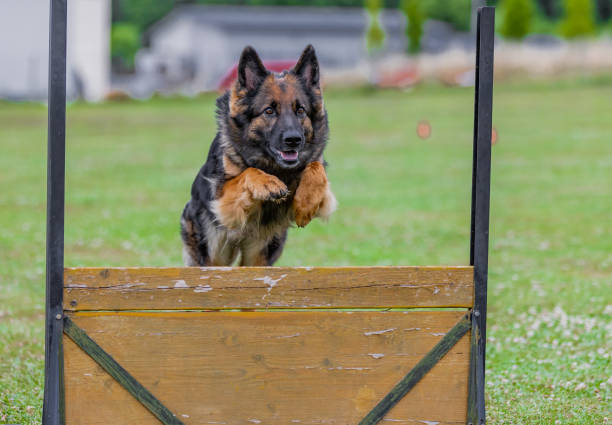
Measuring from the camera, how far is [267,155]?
4.91 m

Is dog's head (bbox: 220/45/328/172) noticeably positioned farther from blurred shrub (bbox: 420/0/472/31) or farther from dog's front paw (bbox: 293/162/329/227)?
blurred shrub (bbox: 420/0/472/31)

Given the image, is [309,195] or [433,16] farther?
[433,16]

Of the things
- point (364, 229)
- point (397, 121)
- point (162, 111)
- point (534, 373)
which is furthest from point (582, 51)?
point (534, 373)

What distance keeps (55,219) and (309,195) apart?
4.92 feet

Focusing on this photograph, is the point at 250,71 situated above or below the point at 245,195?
above

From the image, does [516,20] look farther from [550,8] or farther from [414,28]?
[550,8]

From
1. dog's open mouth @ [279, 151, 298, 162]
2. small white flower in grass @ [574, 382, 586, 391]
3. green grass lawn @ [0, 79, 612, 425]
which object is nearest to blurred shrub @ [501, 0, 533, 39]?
green grass lawn @ [0, 79, 612, 425]

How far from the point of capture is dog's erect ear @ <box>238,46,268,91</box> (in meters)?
4.73

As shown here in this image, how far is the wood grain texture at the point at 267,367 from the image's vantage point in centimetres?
366

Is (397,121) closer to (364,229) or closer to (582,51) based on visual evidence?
(582,51)

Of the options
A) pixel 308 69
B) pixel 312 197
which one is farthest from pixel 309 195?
pixel 308 69

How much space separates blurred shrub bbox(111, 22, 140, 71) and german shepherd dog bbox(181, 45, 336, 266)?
62434 mm

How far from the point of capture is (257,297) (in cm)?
372

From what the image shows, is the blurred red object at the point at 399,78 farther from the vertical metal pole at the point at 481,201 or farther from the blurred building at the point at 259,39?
the vertical metal pole at the point at 481,201
